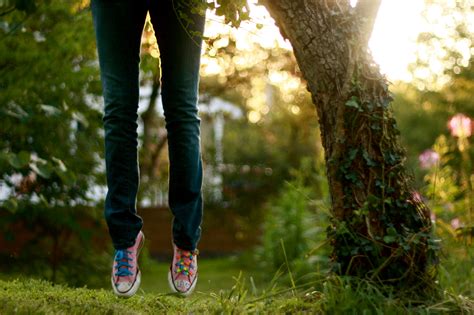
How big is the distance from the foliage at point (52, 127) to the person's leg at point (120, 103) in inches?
70.5

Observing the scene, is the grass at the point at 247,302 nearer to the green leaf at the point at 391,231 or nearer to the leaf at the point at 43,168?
the green leaf at the point at 391,231

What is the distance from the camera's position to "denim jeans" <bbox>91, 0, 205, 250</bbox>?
259 centimetres

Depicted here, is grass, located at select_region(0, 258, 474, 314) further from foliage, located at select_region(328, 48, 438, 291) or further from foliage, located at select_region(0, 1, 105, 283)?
foliage, located at select_region(0, 1, 105, 283)

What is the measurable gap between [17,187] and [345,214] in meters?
3.39

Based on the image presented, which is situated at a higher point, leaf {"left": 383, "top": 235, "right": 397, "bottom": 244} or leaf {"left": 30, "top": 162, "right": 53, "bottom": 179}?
leaf {"left": 30, "top": 162, "right": 53, "bottom": 179}

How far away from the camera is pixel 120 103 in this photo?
2.60 m

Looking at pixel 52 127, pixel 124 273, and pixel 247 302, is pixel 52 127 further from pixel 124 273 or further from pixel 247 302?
pixel 247 302

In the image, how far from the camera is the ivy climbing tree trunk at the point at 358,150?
265 centimetres

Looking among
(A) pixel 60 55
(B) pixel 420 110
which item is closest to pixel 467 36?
(A) pixel 60 55

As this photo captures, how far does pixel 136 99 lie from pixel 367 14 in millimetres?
913

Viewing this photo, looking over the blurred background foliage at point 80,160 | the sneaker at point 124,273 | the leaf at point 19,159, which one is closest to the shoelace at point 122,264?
the sneaker at point 124,273

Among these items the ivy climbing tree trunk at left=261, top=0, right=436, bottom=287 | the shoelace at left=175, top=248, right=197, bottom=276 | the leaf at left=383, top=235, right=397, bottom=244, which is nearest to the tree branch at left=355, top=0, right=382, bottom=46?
the ivy climbing tree trunk at left=261, top=0, right=436, bottom=287

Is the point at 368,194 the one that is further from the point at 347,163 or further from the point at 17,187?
the point at 17,187

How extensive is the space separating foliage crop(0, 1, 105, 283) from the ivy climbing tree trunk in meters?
2.02
